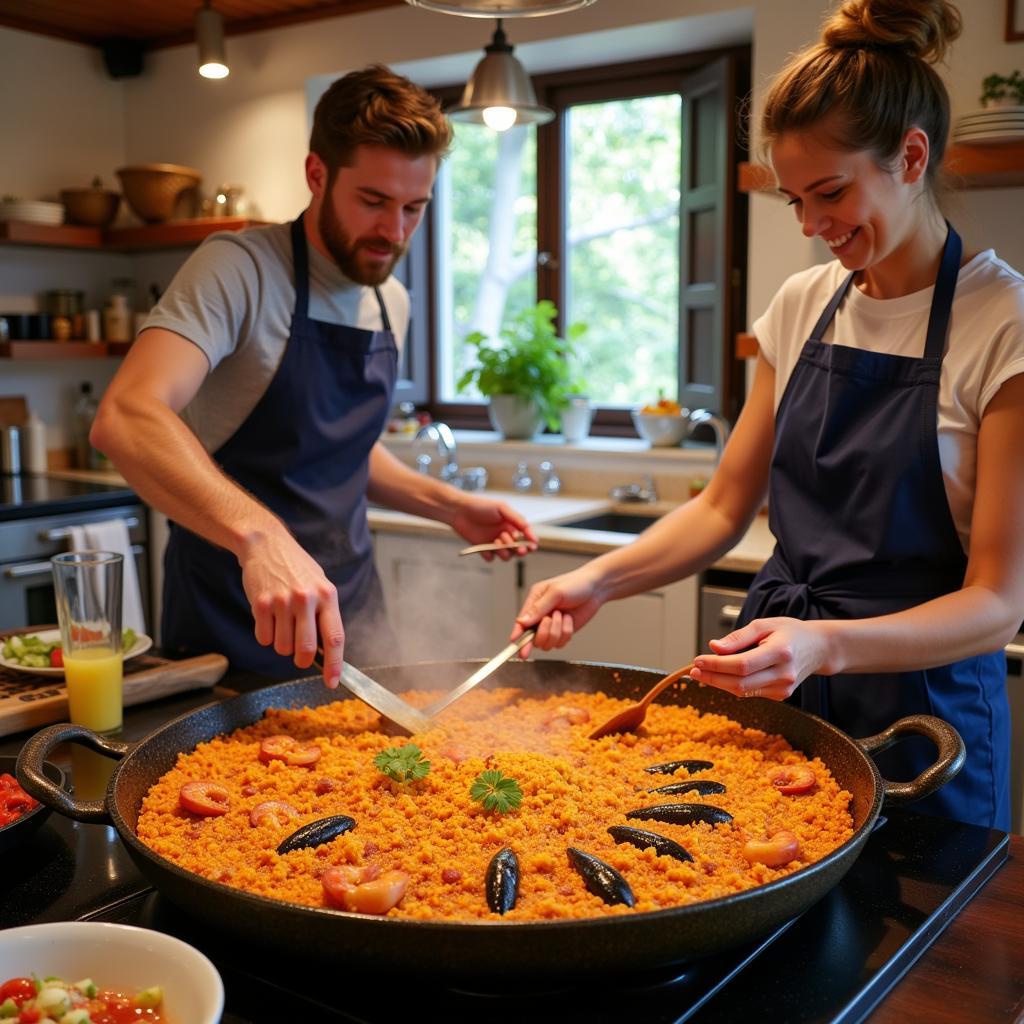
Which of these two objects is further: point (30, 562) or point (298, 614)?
point (30, 562)

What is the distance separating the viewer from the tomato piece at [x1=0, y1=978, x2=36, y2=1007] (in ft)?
2.59

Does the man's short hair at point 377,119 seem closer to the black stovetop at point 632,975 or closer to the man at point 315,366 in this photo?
the man at point 315,366

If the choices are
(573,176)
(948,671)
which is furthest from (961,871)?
(573,176)

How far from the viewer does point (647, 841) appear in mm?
1066

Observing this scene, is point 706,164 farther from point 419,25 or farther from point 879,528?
point 879,528

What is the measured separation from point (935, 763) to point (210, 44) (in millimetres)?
3352

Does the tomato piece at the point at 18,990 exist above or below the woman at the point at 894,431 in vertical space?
below

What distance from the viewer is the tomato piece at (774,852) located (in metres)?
1.03

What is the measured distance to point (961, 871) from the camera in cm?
107

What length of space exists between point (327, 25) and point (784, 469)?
3252 mm

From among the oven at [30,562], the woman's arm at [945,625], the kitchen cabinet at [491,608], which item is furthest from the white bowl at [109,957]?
the oven at [30,562]

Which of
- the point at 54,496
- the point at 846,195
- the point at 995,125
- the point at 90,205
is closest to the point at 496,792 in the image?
the point at 846,195

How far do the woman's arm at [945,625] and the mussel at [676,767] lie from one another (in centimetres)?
14

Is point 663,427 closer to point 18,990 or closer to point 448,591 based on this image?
point 448,591
